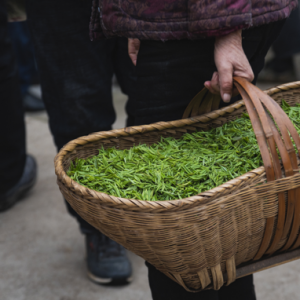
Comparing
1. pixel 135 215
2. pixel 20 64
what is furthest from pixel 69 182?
pixel 20 64

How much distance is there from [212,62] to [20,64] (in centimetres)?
296

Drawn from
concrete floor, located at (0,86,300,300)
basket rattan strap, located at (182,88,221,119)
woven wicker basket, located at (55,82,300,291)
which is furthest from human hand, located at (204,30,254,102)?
concrete floor, located at (0,86,300,300)

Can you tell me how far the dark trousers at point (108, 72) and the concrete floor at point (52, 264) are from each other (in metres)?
0.22

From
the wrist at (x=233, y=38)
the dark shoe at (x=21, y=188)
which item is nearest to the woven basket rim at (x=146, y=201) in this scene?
the wrist at (x=233, y=38)

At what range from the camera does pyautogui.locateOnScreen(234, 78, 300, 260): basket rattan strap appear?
86cm

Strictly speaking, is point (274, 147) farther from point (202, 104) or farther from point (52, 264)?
point (52, 264)

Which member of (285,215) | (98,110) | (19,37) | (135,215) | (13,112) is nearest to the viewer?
(135,215)

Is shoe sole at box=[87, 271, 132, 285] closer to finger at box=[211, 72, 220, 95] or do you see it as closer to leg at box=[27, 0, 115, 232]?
leg at box=[27, 0, 115, 232]

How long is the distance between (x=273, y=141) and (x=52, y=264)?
47.7 inches

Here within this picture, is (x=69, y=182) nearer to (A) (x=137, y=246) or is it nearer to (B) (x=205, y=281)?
(A) (x=137, y=246)

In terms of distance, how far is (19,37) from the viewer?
11.6 feet

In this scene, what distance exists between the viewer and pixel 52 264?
167 cm

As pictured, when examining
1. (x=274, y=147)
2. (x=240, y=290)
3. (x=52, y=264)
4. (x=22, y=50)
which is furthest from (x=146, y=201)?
(x=22, y=50)

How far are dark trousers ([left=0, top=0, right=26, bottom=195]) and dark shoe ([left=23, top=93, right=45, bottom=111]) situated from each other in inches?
60.9
